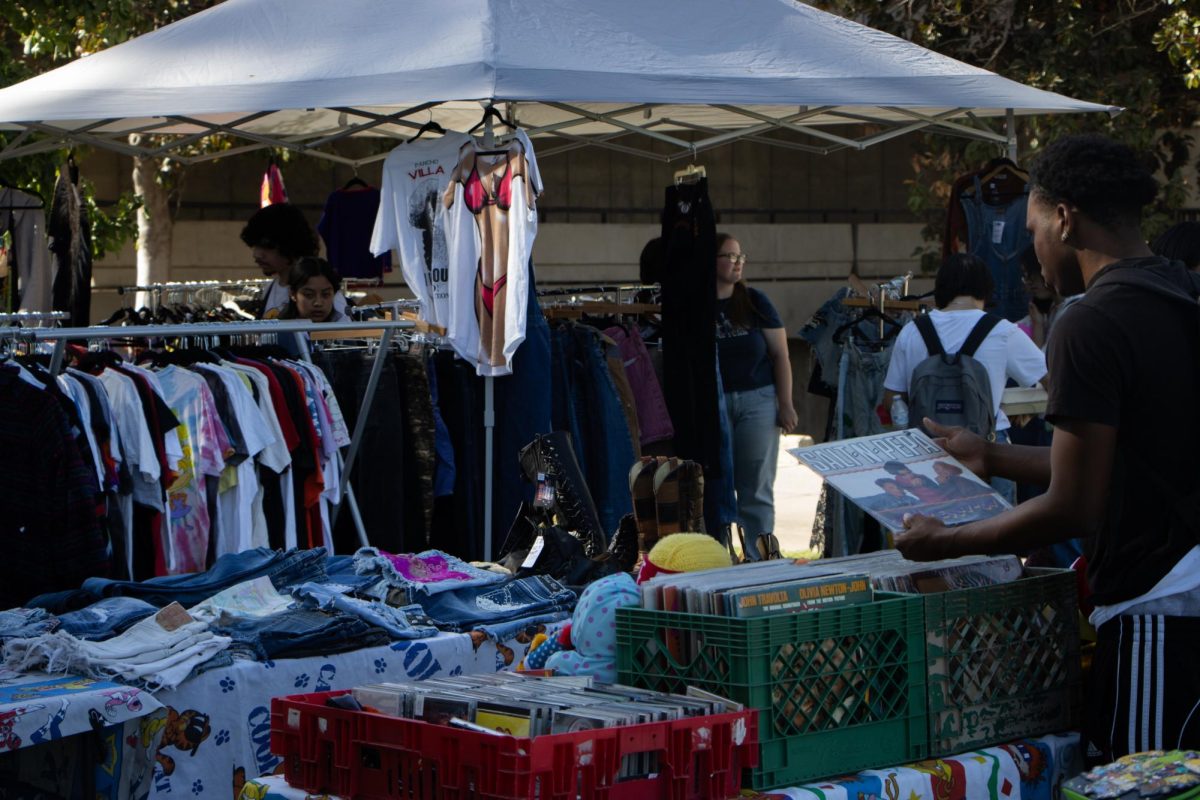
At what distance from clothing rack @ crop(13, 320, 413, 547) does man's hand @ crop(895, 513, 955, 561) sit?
3194mm

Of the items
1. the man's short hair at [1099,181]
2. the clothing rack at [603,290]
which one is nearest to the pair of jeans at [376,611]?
the man's short hair at [1099,181]

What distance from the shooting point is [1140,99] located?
1259 cm

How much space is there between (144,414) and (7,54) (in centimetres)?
628

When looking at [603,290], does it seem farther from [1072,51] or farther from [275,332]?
[1072,51]

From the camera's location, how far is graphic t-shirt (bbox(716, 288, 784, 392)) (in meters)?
8.34

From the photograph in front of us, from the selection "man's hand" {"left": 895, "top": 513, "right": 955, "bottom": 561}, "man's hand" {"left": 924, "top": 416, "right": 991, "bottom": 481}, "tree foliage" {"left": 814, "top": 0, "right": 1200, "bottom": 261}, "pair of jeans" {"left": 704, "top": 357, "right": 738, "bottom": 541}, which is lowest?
"pair of jeans" {"left": 704, "top": 357, "right": 738, "bottom": 541}

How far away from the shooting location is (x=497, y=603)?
4.67 metres

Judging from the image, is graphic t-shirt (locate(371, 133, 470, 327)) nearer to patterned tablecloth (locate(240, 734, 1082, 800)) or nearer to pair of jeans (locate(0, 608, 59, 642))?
pair of jeans (locate(0, 608, 59, 642))

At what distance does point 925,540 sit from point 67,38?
9699 mm

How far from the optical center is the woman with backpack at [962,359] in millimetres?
7098

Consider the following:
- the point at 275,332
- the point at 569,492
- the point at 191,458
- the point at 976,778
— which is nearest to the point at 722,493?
the point at 275,332

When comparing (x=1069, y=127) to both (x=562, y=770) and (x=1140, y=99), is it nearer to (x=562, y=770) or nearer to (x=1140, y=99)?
(x=1140, y=99)

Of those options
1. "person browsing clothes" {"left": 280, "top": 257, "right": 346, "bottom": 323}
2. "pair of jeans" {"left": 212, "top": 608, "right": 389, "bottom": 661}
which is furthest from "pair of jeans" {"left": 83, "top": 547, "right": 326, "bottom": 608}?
"person browsing clothes" {"left": 280, "top": 257, "right": 346, "bottom": 323}

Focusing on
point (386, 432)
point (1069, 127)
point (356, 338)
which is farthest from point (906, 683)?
point (1069, 127)
